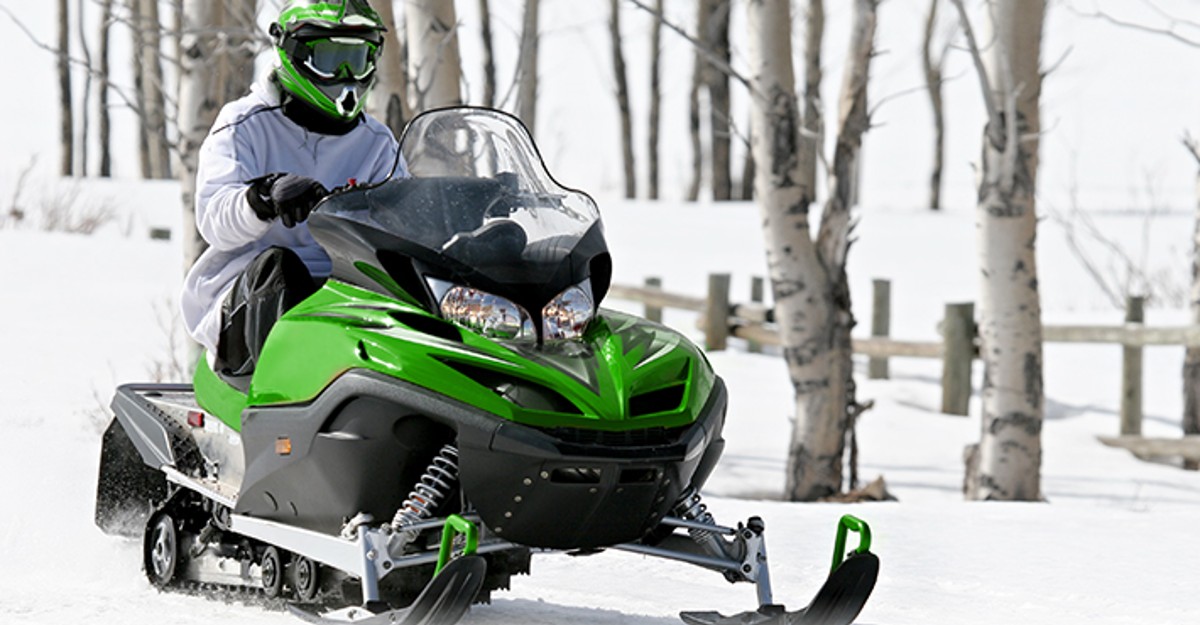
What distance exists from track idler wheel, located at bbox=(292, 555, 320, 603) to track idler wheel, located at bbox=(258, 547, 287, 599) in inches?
2.3

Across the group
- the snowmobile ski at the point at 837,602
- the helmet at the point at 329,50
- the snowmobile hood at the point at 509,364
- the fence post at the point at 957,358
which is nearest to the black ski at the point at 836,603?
the snowmobile ski at the point at 837,602

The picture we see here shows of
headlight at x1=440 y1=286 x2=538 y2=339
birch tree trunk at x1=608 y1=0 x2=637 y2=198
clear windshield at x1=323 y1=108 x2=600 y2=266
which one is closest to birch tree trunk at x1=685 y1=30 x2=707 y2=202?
birch tree trunk at x1=608 y1=0 x2=637 y2=198

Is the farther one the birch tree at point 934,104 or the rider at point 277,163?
the birch tree at point 934,104

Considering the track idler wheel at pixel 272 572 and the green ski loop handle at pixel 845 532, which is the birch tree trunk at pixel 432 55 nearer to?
the track idler wheel at pixel 272 572

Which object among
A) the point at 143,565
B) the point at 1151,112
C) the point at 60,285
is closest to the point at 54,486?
the point at 143,565

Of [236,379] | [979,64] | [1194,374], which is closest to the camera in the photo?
[236,379]

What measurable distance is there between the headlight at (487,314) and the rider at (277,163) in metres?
0.71

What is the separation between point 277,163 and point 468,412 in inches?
60.1

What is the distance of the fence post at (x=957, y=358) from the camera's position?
14.1 m

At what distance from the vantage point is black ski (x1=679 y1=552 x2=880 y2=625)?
4070 mm

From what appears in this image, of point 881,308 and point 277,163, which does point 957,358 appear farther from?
point 277,163

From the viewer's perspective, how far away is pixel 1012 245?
8.62 m

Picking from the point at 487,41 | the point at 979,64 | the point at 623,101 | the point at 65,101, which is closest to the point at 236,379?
the point at 979,64

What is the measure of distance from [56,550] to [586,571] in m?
1.83
